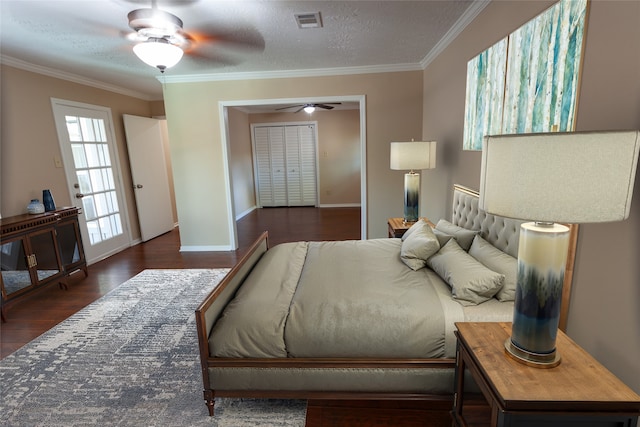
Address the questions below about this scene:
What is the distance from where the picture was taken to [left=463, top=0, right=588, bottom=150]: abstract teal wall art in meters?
1.41

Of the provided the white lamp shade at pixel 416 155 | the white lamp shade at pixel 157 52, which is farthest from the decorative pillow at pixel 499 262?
the white lamp shade at pixel 157 52

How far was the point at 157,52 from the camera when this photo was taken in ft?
7.86

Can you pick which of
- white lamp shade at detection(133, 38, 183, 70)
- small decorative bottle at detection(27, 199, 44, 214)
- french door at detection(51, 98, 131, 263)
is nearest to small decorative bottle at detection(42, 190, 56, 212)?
small decorative bottle at detection(27, 199, 44, 214)

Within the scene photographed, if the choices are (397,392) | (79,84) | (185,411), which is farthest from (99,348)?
(79,84)

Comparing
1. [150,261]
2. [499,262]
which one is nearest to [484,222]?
[499,262]

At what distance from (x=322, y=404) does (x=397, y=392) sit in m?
0.44

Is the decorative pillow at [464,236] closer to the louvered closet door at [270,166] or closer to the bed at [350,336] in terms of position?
the bed at [350,336]

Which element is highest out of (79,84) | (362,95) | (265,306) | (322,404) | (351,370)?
(79,84)

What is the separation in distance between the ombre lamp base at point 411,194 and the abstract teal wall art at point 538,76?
3.47 ft

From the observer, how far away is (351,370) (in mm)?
1657

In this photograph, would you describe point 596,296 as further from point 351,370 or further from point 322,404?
point 322,404

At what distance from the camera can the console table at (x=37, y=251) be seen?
2881 mm

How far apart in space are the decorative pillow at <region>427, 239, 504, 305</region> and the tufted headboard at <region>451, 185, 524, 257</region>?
24 centimetres

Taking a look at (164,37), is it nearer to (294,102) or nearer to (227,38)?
(227,38)
